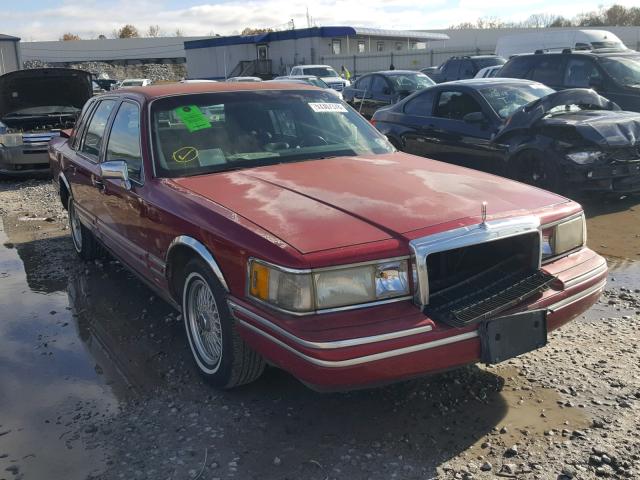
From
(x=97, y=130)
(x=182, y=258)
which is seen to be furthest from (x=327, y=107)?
(x=97, y=130)

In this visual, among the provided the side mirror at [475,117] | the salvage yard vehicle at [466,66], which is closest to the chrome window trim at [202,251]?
the side mirror at [475,117]

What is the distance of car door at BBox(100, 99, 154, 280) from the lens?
163 inches

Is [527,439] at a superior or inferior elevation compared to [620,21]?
inferior

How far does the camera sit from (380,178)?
3.84 m

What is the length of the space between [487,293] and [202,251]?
147 centimetres

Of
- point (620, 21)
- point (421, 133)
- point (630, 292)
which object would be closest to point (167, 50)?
point (620, 21)

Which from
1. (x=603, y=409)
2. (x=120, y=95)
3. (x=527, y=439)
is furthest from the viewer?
(x=120, y=95)

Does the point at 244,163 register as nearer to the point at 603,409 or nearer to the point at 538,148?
the point at 603,409

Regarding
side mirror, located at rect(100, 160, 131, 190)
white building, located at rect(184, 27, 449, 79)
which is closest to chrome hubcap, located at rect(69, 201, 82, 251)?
side mirror, located at rect(100, 160, 131, 190)

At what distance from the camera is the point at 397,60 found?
37750 mm

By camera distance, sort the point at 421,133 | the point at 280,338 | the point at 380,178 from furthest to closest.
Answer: the point at 421,133
the point at 380,178
the point at 280,338

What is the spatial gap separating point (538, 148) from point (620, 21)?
241ft

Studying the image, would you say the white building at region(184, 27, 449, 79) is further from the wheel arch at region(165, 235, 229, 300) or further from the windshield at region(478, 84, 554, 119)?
the wheel arch at region(165, 235, 229, 300)

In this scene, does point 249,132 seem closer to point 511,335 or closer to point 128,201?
point 128,201
